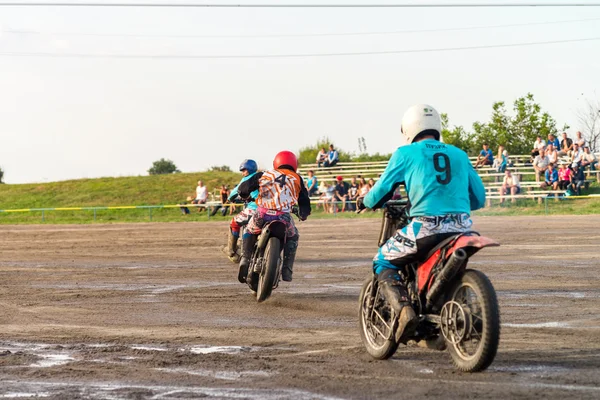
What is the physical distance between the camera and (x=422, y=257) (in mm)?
7191

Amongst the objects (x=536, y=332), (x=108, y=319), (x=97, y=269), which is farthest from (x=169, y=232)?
(x=536, y=332)

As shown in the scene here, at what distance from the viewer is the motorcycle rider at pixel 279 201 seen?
1207 cm

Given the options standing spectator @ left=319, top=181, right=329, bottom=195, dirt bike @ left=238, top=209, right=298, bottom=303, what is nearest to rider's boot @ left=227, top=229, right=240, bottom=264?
dirt bike @ left=238, top=209, right=298, bottom=303

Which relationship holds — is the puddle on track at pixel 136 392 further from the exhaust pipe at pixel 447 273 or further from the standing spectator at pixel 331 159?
the standing spectator at pixel 331 159

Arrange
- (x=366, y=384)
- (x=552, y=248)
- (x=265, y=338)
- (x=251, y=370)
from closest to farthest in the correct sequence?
(x=366, y=384) < (x=251, y=370) < (x=265, y=338) < (x=552, y=248)

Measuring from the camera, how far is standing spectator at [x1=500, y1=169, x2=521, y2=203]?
35094 mm

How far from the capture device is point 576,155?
33.8 metres

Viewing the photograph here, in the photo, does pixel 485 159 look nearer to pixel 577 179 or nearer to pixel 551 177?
pixel 551 177

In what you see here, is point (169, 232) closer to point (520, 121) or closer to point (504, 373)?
point (504, 373)

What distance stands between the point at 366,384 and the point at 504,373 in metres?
0.99

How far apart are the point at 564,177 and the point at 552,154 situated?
1.22m

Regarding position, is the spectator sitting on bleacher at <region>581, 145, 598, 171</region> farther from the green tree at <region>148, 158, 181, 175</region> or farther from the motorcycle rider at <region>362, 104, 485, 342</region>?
the green tree at <region>148, 158, 181, 175</region>

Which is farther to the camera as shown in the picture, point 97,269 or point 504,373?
point 97,269

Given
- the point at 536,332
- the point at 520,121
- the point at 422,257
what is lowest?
the point at 536,332
